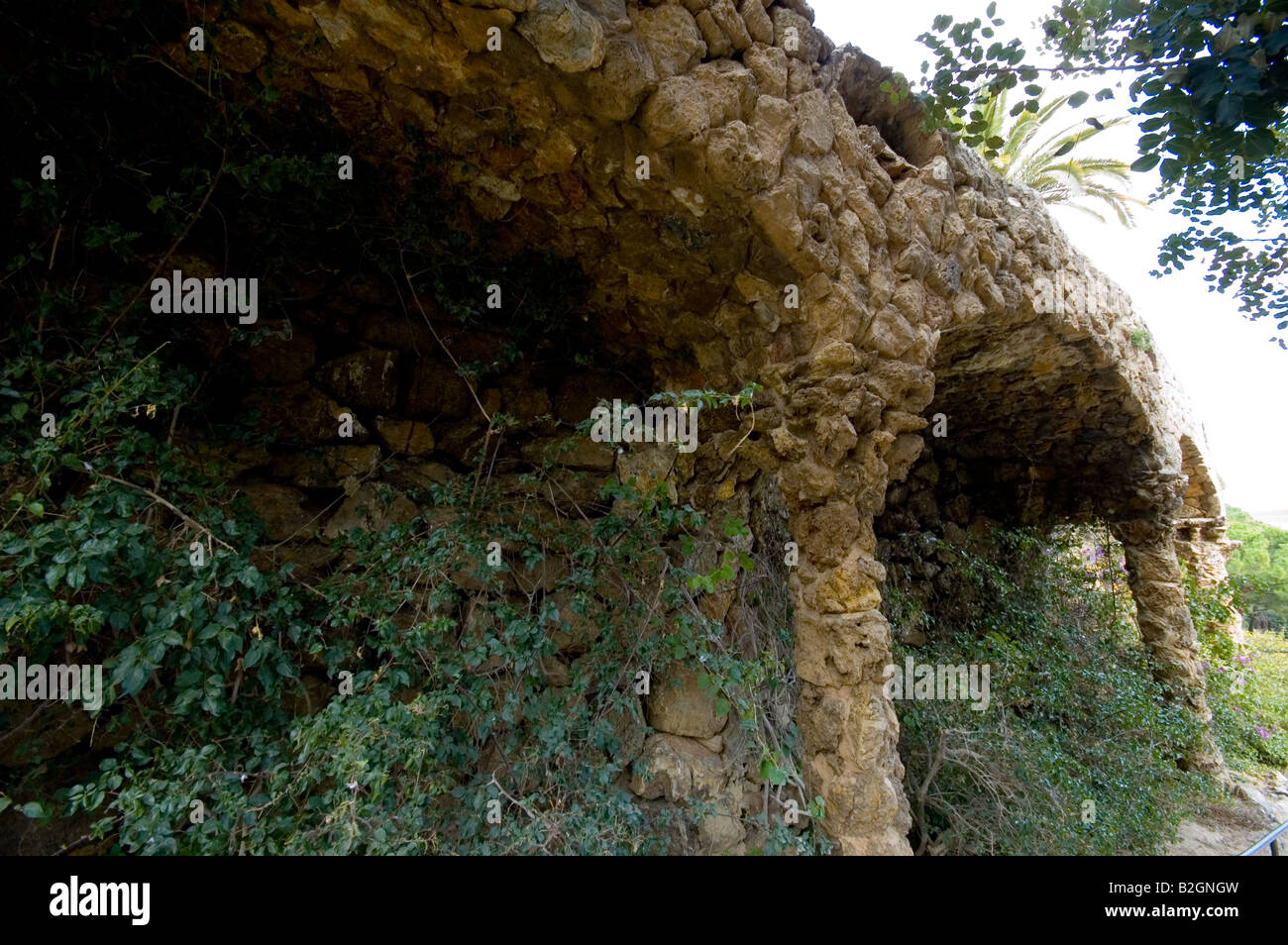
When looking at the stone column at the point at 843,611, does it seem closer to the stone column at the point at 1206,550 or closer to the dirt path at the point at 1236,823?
the dirt path at the point at 1236,823

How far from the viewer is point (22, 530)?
6.05ft

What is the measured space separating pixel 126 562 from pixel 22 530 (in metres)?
0.35

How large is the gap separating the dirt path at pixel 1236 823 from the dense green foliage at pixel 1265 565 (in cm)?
640

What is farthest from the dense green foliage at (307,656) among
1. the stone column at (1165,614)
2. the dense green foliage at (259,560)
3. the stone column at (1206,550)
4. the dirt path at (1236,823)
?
the stone column at (1206,550)

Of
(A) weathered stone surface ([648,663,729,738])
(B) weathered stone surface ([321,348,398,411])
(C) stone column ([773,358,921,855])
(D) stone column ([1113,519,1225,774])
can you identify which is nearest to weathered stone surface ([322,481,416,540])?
(B) weathered stone surface ([321,348,398,411])

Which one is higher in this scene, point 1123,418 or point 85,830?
point 1123,418

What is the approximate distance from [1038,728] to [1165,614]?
274 centimetres

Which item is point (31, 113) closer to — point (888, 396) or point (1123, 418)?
point (888, 396)

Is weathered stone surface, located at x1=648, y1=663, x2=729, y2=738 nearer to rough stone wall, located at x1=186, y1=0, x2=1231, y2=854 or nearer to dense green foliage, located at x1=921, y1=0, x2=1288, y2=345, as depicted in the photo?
rough stone wall, located at x1=186, y1=0, x2=1231, y2=854

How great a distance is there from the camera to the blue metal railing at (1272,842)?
191cm

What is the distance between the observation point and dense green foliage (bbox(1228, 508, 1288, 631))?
32.7 ft

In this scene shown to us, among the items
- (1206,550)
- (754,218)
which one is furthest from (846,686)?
(1206,550)

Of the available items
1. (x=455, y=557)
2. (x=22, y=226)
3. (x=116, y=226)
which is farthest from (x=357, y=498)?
(x=22, y=226)

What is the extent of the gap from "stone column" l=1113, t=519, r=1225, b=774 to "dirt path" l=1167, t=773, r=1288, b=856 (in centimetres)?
33
